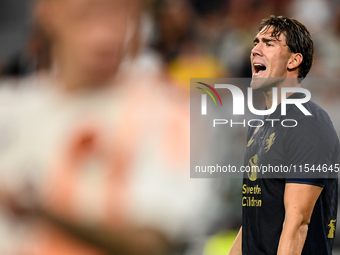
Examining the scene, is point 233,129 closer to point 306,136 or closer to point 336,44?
point 336,44

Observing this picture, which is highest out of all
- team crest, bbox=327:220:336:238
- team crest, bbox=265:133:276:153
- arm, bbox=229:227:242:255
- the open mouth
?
the open mouth

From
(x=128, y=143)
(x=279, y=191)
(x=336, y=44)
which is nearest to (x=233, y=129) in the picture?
(x=336, y=44)

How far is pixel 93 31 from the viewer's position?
1.37 feet

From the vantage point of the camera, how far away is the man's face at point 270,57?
2.72 ft

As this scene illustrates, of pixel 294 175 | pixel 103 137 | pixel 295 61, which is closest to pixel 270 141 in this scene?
pixel 294 175

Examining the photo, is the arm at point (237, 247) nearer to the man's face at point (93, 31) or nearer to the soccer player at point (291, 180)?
the soccer player at point (291, 180)

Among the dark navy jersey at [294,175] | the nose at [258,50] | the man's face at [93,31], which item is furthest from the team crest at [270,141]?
the man's face at [93,31]

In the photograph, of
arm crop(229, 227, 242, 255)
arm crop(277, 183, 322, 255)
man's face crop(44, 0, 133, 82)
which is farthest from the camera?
arm crop(229, 227, 242, 255)

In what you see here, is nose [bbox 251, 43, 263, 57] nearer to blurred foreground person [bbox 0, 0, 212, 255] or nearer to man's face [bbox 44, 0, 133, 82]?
blurred foreground person [bbox 0, 0, 212, 255]

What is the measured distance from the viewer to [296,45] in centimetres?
82

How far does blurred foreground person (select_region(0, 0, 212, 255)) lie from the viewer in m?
0.42

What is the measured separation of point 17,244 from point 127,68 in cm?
73

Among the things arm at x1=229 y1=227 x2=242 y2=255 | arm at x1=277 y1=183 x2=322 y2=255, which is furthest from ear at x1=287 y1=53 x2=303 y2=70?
arm at x1=229 y1=227 x2=242 y2=255

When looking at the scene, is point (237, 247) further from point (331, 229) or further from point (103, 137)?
point (103, 137)
